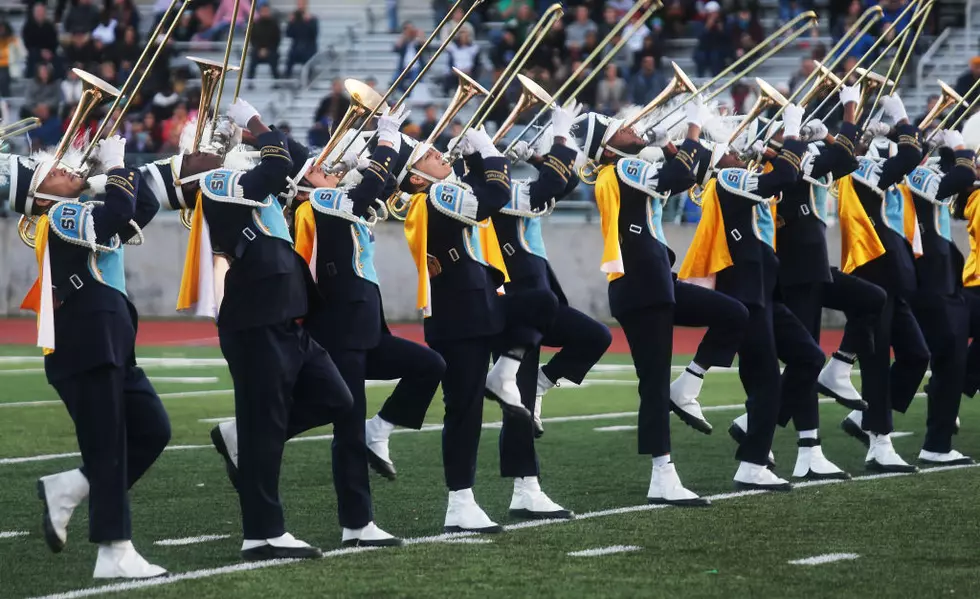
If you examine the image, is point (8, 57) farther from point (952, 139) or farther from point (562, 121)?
point (562, 121)

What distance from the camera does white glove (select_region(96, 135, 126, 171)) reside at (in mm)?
6164

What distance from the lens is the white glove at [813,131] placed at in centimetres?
839

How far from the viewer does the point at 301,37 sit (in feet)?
72.0

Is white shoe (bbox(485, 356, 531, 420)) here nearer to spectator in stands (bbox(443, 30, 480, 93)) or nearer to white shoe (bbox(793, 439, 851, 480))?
white shoe (bbox(793, 439, 851, 480))

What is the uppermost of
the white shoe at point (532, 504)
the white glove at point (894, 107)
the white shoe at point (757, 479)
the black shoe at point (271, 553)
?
the white glove at point (894, 107)

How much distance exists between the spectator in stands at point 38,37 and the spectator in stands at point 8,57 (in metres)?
0.13

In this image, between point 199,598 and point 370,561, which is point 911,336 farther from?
point 199,598

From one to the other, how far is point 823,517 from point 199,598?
9.46ft

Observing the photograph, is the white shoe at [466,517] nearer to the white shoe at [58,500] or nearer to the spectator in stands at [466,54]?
the white shoe at [58,500]

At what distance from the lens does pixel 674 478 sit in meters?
7.75

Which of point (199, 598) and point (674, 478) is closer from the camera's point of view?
point (199, 598)

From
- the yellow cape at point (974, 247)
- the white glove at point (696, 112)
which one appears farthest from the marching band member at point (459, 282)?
the yellow cape at point (974, 247)

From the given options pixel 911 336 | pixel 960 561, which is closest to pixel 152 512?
pixel 960 561

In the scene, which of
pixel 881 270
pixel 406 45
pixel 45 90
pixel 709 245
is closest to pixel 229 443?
pixel 709 245
